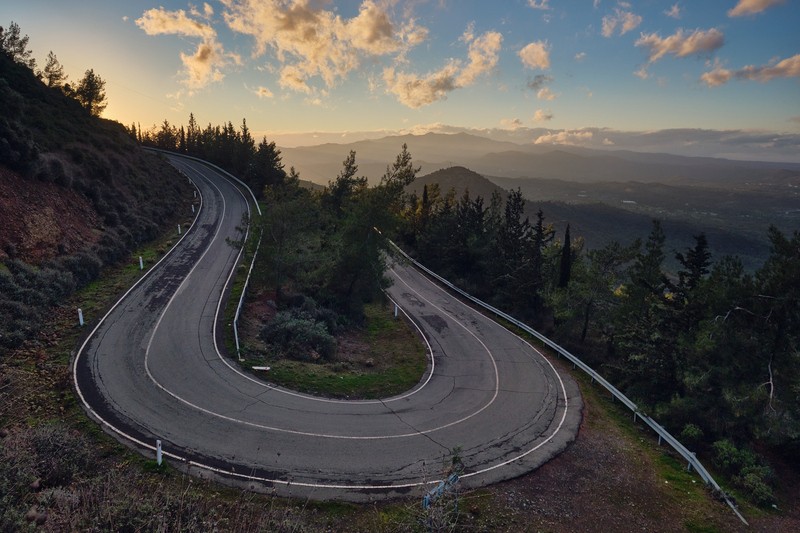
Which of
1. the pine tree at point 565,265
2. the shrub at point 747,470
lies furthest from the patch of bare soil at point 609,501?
the pine tree at point 565,265

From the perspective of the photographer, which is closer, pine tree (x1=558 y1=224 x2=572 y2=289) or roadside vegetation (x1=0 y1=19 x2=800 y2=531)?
roadside vegetation (x1=0 y1=19 x2=800 y2=531)

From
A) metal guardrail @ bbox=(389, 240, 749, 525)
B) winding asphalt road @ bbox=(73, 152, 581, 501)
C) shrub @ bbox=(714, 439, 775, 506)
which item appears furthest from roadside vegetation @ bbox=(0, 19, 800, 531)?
winding asphalt road @ bbox=(73, 152, 581, 501)

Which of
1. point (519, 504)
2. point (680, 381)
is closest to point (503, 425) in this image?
point (519, 504)

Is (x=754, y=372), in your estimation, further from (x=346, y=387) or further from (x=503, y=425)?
(x=346, y=387)

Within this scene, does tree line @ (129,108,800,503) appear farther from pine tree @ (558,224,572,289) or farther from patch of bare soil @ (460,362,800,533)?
patch of bare soil @ (460,362,800,533)

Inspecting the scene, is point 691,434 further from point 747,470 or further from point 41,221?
point 41,221

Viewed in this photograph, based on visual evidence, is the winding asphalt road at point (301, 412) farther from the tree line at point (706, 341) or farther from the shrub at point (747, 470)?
the shrub at point (747, 470)
